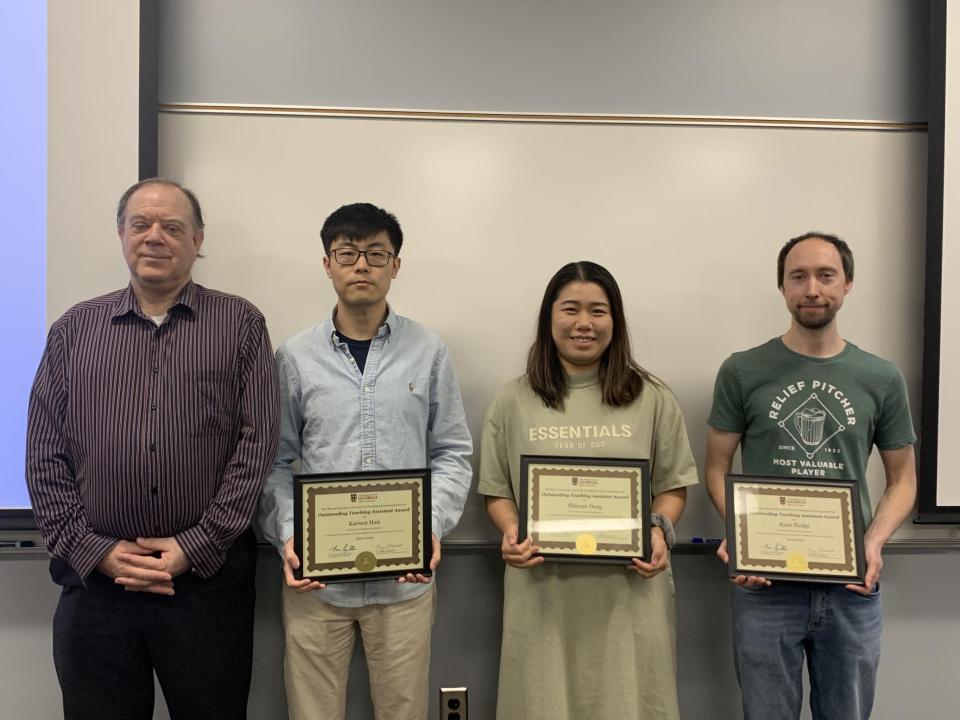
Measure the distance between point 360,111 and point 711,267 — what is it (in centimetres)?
130

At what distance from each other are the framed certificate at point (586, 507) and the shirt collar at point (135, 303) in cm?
98

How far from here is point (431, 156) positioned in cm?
219

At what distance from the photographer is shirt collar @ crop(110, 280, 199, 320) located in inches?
67.6

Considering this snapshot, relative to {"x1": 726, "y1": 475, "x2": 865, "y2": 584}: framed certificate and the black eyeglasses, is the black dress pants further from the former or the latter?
{"x1": 726, "y1": 475, "x2": 865, "y2": 584}: framed certificate

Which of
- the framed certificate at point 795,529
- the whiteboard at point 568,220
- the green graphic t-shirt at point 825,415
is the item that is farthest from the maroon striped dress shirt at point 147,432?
the green graphic t-shirt at point 825,415

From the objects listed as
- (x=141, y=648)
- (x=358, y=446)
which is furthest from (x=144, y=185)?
(x=141, y=648)

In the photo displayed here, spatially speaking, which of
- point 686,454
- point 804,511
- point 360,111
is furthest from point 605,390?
point 360,111

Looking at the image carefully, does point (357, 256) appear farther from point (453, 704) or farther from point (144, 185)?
point (453, 704)

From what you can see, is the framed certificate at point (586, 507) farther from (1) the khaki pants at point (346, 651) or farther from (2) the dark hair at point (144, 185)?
(2) the dark hair at point (144, 185)

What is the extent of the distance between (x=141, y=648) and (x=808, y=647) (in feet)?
5.98

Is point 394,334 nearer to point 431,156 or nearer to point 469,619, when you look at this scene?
point 431,156

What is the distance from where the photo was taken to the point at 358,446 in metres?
1.81

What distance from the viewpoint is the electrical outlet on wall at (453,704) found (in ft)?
7.22
